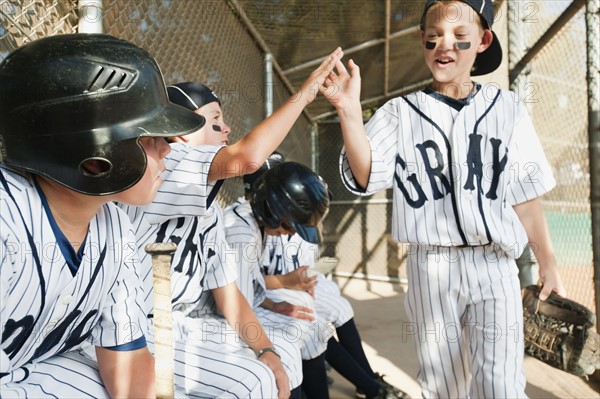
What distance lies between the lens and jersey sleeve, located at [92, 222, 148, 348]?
46.9 inches

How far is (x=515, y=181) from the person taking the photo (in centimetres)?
165

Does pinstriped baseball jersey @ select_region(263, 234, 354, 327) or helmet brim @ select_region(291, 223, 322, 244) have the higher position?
helmet brim @ select_region(291, 223, 322, 244)

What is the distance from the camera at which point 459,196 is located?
1.52 metres

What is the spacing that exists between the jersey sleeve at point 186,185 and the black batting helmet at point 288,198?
75 cm

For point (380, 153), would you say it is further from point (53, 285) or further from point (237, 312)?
point (53, 285)

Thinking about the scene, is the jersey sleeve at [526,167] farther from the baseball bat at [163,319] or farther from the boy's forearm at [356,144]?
the baseball bat at [163,319]

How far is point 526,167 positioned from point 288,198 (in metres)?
1.00

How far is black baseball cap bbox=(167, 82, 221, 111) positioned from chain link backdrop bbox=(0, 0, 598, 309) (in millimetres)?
318

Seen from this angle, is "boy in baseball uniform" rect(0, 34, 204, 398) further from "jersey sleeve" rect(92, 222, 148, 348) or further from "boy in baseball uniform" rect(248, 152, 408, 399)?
"boy in baseball uniform" rect(248, 152, 408, 399)

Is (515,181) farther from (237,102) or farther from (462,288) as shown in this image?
(237,102)

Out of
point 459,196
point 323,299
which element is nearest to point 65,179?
point 459,196

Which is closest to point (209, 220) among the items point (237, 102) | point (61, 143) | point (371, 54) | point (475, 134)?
point (61, 143)

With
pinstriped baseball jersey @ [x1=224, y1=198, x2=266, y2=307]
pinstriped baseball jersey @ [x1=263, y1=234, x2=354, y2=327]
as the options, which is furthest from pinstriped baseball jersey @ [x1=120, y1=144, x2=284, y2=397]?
pinstriped baseball jersey @ [x1=263, y1=234, x2=354, y2=327]

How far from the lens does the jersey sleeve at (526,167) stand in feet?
5.30
